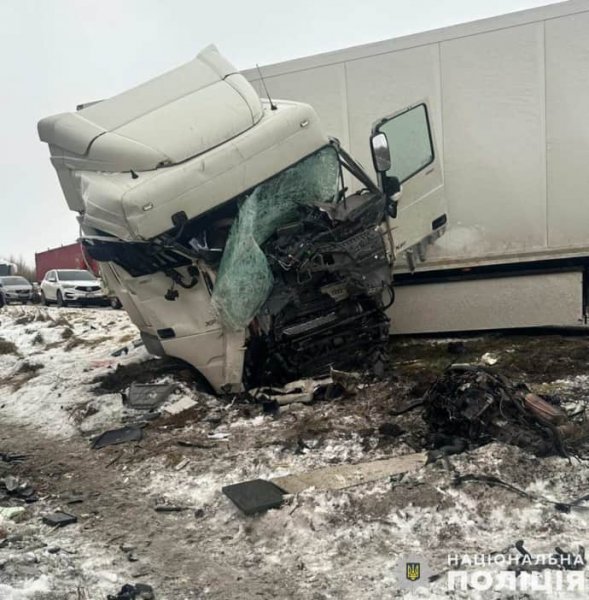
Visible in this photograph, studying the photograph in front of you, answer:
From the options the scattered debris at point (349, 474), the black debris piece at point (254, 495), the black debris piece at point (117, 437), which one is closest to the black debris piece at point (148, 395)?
the black debris piece at point (117, 437)

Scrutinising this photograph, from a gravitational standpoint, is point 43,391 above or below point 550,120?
below

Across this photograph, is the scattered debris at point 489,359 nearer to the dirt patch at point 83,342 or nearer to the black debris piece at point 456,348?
the black debris piece at point 456,348

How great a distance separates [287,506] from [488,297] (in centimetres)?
385

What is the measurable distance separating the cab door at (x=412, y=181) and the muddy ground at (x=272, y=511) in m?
1.31

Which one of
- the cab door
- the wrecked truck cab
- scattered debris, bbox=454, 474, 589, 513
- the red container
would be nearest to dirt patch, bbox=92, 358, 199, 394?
the wrecked truck cab

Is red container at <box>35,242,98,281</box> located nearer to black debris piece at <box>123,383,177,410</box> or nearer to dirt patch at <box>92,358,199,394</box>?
dirt patch at <box>92,358,199,394</box>

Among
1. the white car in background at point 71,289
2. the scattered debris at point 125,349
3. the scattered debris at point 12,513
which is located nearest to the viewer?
the scattered debris at point 12,513

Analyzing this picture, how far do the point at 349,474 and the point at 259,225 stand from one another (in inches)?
88.7

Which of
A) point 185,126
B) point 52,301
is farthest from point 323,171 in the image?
point 52,301

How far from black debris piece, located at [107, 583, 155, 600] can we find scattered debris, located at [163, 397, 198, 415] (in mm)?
2430

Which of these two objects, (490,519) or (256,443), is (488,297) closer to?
(256,443)

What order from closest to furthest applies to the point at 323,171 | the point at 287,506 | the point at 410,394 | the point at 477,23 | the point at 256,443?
the point at 287,506 → the point at 256,443 → the point at 410,394 → the point at 323,171 → the point at 477,23

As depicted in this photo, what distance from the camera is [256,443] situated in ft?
14.0

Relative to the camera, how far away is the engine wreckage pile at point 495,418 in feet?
11.0
